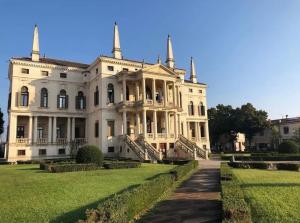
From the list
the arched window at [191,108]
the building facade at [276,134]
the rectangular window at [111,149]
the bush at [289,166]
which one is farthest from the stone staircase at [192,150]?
the building facade at [276,134]

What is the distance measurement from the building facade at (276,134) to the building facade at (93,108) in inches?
1599

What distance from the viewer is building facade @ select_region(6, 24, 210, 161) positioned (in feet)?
136

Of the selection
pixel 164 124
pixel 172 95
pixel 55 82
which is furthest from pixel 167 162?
pixel 55 82

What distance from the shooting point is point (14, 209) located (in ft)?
34.3

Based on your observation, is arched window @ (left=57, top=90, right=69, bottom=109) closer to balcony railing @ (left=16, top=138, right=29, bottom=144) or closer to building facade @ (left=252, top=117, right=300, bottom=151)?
balcony railing @ (left=16, top=138, right=29, bottom=144)

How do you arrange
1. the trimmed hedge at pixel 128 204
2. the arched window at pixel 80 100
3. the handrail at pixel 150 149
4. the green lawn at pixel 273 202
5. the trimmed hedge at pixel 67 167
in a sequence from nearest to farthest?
the trimmed hedge at pixel 128 204 < the green lawn at pixel 273 202 < the trimmed hedge at pixel 67 167 < the handrail at pixel 150 149 < the arched window at pixel 80 100

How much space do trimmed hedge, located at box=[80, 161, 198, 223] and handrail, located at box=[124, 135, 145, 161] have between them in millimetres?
20823

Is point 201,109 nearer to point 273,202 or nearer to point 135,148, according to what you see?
point 135,148

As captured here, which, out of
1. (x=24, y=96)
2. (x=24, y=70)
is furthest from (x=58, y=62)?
(x=24, y=96)

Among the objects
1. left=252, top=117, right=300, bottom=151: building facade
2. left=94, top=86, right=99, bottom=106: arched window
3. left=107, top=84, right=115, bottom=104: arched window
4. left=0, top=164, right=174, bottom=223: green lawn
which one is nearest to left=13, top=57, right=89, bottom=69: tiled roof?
left=94, top=86, right=99, bottom=106: arched window

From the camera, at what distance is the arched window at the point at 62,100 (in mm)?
45881

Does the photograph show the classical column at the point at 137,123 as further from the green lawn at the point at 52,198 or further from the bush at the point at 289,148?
the green lawn at the point at 52,198

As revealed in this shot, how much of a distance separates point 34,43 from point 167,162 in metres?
30.4

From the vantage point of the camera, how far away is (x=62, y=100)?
152 ft
